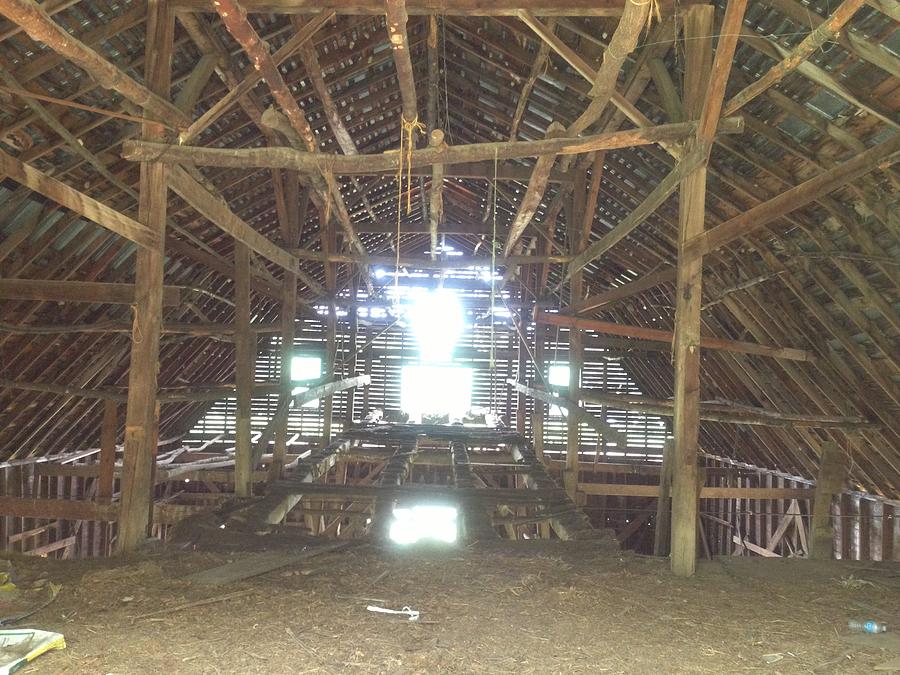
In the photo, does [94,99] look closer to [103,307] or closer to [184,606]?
[103,307]

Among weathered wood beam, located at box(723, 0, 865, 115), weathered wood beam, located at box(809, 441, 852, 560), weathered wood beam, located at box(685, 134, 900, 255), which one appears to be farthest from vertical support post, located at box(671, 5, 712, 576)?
weathered wood beam, located at box(809, 441, 852, 560)

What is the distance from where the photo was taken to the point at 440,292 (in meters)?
10.9

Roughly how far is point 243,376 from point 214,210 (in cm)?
203

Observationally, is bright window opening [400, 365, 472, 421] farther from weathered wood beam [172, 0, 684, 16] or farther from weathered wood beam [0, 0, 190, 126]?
weathered wood beam [172, 0, 684, 16]

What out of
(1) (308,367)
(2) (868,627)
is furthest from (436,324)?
(2) (868,627)

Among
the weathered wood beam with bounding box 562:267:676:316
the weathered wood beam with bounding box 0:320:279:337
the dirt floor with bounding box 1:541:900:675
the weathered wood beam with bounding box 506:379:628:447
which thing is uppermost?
the weathered wood beam with bounding box 562:267:676:316

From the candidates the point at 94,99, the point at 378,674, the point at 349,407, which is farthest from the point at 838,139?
the point at 349,407

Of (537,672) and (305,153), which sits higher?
(305,153)

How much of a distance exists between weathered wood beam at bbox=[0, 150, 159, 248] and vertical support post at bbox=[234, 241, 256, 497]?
87.4 inches

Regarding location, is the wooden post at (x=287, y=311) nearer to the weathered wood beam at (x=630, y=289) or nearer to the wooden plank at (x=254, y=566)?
the wooden plank at (x=254, y=566)

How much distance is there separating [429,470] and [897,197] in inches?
395

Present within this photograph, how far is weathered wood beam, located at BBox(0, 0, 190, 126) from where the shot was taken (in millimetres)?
2973

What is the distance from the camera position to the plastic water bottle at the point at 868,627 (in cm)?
327

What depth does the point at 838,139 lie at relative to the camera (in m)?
4.70
